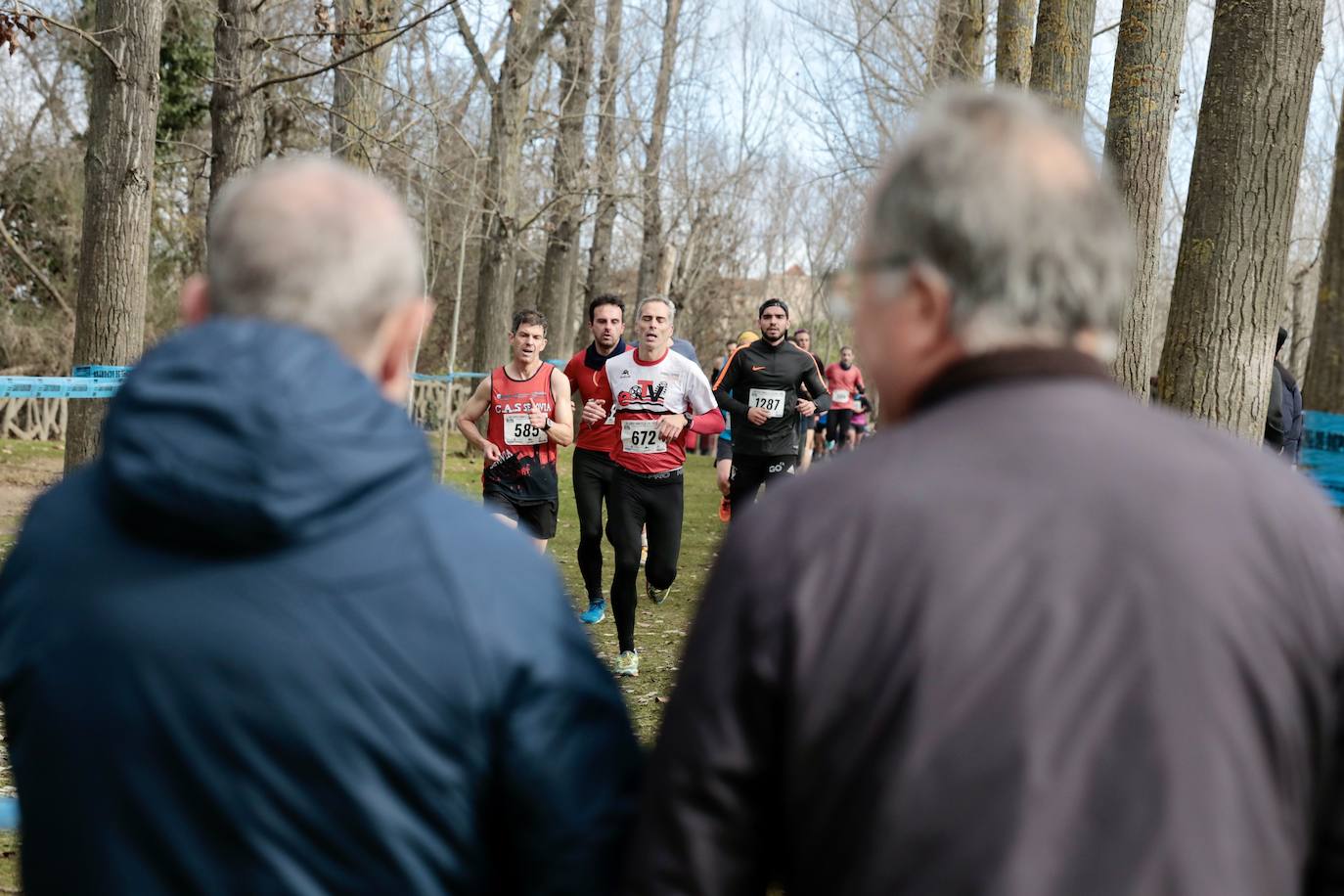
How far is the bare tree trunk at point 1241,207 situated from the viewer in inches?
227

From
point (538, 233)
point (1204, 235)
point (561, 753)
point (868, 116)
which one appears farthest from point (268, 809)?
point (538, 233)

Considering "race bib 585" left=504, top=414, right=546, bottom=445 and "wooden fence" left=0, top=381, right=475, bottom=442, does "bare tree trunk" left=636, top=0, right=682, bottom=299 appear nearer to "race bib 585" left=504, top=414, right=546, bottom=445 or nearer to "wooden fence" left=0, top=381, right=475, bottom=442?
"wooden fence" left=0, top=381, right=475, bottom=442

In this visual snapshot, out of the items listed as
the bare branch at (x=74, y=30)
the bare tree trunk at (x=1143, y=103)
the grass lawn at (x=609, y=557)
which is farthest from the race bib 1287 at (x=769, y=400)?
the bare branch at (x=74, y=30)

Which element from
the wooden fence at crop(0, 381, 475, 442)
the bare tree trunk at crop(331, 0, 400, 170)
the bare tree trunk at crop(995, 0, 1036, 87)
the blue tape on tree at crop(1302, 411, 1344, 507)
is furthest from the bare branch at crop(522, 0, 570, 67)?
the blue tape on tree at crop(1302, 411, 1344, 507)

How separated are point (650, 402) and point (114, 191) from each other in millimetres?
3988

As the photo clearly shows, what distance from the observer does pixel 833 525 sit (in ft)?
4.74

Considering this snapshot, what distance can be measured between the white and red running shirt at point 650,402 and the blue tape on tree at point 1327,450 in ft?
16.1

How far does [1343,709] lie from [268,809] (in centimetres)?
121

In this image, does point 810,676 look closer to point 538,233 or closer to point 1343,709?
point 1343,709

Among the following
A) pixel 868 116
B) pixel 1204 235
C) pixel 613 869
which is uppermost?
pixel 868 116

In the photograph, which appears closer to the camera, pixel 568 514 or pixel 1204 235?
pixel 1204 235

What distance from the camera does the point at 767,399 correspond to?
10531mm

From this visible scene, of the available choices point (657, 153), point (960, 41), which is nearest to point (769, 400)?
point (960, 41)

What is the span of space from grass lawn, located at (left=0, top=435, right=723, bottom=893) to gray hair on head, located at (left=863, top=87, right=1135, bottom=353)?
67cm
